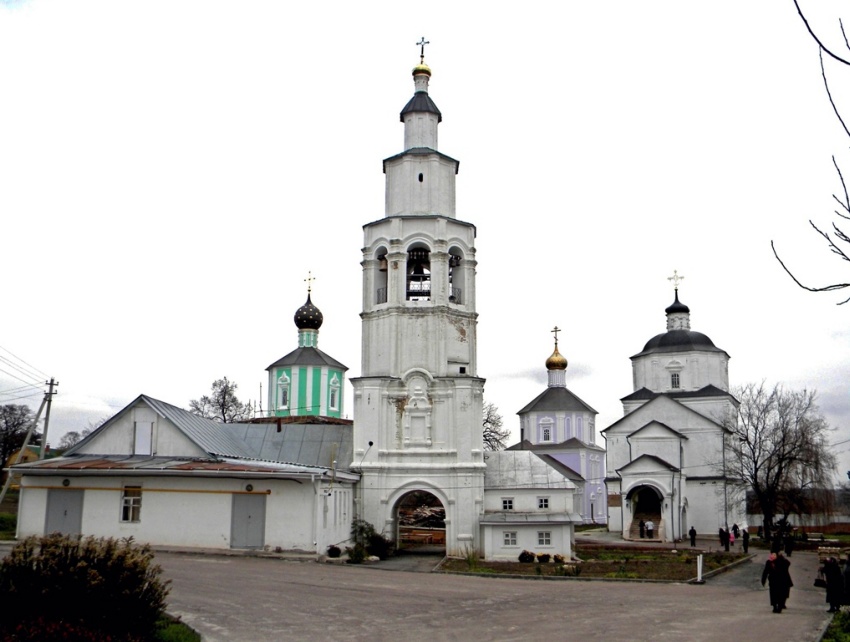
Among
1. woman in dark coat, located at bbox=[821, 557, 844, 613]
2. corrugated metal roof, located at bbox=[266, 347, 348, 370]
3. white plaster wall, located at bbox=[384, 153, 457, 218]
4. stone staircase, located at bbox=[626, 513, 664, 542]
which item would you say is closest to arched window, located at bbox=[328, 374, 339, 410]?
corrugated metal roof, located at bbox=[266, 347, 348, 370]

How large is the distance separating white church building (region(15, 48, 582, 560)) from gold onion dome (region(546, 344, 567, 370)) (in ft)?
98.5

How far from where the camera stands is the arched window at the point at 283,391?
2014 inches

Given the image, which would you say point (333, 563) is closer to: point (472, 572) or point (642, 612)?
point (472, 572)

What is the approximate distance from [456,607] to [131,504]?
1494 centimetres

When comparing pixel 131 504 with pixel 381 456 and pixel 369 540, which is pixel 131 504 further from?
pixel 381 456

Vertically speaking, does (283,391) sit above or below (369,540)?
above

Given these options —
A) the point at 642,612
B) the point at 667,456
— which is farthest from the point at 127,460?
the point at 667,456

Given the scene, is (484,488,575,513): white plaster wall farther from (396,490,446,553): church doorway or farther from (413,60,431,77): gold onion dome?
(413,60,431,77): gold onion dome

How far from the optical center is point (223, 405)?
215 ft

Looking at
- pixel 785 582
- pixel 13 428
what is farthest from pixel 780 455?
pixel 13 428

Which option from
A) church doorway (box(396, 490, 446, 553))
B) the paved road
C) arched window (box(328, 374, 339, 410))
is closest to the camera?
the paved road

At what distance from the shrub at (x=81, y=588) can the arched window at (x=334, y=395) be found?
40.6 m

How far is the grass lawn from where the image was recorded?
2403 cm

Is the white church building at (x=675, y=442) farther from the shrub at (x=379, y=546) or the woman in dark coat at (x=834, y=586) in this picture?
the woman in dark coat at (x=834, y=586)
